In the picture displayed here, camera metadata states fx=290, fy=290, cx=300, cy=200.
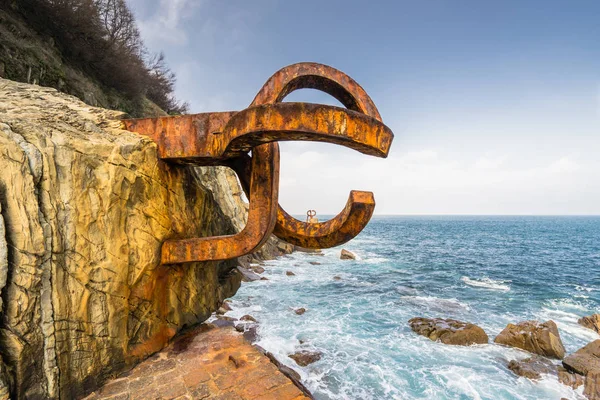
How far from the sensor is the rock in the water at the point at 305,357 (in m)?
8.56

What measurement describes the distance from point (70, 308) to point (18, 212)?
0.98 meters

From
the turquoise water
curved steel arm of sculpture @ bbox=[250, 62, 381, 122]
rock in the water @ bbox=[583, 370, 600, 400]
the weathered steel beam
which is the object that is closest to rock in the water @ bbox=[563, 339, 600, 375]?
rock in the water @ bbox=[583, 370, 600, 400]

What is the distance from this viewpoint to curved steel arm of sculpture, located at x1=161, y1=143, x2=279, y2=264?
3.47 metres

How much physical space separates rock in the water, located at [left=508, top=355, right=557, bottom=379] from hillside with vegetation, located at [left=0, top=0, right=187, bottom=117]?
→ 17295mm

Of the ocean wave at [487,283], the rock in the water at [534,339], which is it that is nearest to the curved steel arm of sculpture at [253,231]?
the rock in the water at [534,339]

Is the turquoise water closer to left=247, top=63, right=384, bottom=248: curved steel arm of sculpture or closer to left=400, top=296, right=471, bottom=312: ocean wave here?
left=400, top=296, right=471, bottom=312: ocean wave

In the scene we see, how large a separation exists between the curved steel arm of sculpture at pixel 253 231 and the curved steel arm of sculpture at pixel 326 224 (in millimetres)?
397

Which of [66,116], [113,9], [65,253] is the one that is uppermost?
[113,9]

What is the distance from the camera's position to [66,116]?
3.26 metres

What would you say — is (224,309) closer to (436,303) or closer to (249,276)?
(249,276)

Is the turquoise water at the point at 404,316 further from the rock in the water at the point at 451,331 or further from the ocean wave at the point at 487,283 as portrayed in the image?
the rock in the water at the point at 451,331

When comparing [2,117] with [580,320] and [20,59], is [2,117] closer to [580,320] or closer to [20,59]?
[20,59]

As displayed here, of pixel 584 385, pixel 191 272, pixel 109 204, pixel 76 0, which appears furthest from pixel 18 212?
pixel 76 0

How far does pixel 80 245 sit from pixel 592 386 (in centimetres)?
1204
